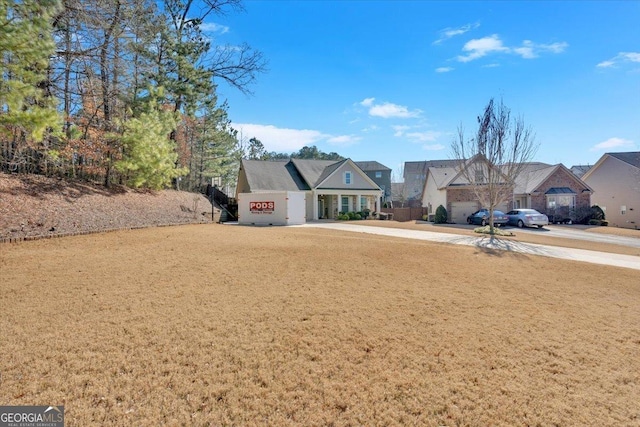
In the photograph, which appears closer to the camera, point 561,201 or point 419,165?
point 561,201

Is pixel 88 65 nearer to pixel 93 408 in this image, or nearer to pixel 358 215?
pixel 93 408

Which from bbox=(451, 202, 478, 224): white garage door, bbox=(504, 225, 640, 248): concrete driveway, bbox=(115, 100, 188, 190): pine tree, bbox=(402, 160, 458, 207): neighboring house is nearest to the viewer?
bbox=(504, 225, 640, 248): concrete driveway

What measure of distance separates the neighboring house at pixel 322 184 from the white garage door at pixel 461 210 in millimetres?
7343

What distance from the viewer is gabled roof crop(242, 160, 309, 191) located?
86.6ft

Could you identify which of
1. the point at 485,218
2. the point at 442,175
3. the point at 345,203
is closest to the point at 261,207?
the point at 345,203

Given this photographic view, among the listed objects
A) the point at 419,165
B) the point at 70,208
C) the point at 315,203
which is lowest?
the point at 70,208

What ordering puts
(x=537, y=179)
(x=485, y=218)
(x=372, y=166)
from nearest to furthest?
(x=485, y=218), (x=537, y=179), (x=372, y=166)

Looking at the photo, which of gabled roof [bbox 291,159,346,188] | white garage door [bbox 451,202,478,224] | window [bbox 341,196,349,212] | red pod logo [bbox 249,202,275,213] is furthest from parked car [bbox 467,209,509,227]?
red pod logo [bbox 249,202,275,213]

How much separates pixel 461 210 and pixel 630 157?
18019mm

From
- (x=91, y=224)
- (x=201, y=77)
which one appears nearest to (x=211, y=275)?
(x=91, y=224)

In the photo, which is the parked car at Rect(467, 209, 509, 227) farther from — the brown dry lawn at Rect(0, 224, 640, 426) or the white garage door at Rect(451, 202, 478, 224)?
the brown dry lawn at Rect(0, 224, 640, 426)

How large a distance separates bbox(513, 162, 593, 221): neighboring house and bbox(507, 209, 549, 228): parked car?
5390 millimetres

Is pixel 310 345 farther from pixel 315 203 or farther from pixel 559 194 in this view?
pixel 559 194

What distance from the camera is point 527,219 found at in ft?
75.3
